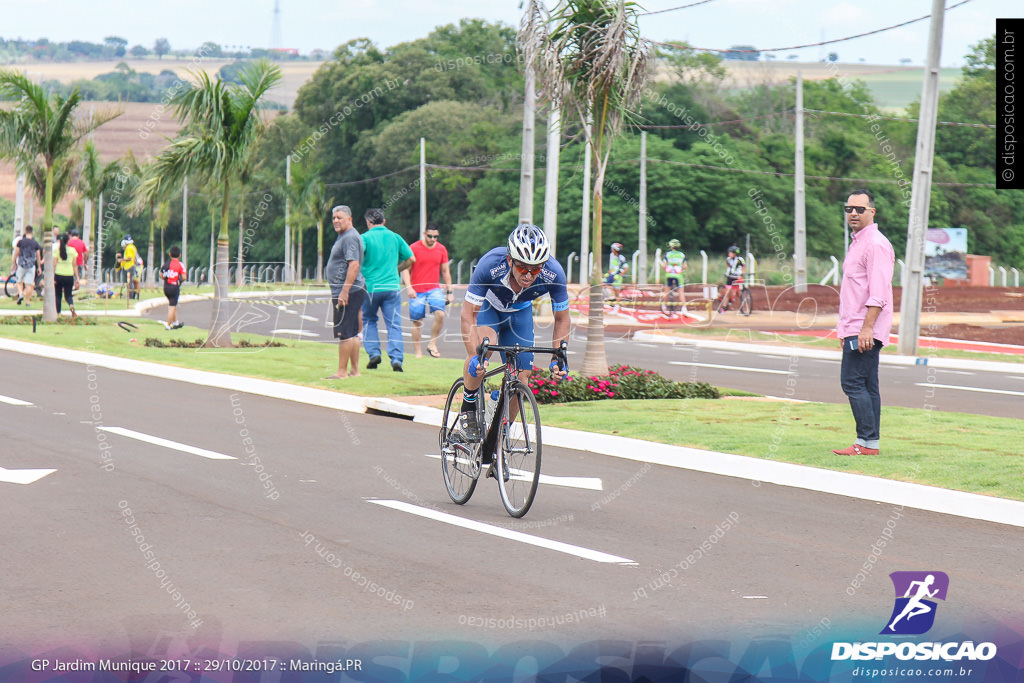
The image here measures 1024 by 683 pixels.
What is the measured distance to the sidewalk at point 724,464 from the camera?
27.9ft

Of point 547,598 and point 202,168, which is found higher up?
point 202,168

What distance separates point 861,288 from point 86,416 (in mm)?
7696

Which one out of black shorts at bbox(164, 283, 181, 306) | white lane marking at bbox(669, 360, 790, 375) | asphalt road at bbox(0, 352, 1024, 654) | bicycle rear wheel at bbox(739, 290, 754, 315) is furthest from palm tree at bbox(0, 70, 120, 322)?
bicycle rear wheel at bbox(739, 290, 754, 315)

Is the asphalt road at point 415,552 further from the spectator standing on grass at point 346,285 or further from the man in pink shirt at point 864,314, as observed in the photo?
the spectator standing on grass at point 346,285

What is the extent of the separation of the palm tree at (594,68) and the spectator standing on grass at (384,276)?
9.87 ft

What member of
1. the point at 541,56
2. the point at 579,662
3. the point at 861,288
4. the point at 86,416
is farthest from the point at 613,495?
the point at 541,56

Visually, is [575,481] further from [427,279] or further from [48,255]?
→ [48,255]

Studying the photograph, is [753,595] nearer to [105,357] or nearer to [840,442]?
[840,442]

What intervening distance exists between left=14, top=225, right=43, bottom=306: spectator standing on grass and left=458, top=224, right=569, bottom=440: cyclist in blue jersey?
86.1 feet

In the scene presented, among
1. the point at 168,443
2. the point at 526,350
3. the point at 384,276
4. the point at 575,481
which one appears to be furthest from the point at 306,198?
the point at 526,350

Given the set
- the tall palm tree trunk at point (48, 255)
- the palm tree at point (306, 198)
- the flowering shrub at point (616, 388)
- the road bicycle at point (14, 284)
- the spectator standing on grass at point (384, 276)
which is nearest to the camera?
the flowering shrub at point (616, 388)

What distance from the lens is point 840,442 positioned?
11031mm

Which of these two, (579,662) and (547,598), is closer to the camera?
(579,662)


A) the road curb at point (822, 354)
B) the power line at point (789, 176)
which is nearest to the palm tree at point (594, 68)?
the road curb at point (822, 354)
